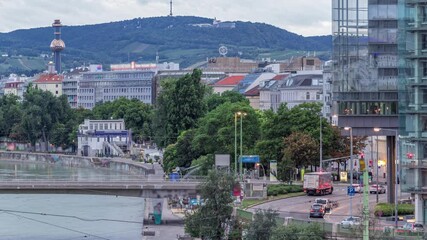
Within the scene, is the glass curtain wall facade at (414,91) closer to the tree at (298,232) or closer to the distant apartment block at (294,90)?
the tree at (298,232)

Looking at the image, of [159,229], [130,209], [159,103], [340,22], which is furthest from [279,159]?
[159,103]

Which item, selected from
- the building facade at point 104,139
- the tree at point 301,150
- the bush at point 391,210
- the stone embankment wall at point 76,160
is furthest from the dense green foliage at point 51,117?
the bush at point 391,210

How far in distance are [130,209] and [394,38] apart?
1102 inches

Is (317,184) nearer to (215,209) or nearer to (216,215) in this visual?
(215,209)

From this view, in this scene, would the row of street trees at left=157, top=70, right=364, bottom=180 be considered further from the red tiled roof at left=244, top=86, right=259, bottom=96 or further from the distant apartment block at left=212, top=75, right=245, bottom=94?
the distant apartment block at left=212, top=75, right=245, bottom=94

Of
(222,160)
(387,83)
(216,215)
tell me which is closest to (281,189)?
(222,160)

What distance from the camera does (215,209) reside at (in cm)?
5525

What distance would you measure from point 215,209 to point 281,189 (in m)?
18.4

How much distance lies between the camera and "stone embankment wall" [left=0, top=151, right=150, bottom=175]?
13435cm

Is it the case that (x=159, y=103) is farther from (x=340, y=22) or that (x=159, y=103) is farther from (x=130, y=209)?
(x=340, y=22)

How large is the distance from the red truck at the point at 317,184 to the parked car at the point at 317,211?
10.7 meters

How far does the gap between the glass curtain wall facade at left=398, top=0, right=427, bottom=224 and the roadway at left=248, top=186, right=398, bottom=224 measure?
18.6ft

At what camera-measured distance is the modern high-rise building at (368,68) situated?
61969mm

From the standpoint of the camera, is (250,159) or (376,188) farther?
(250,159)
